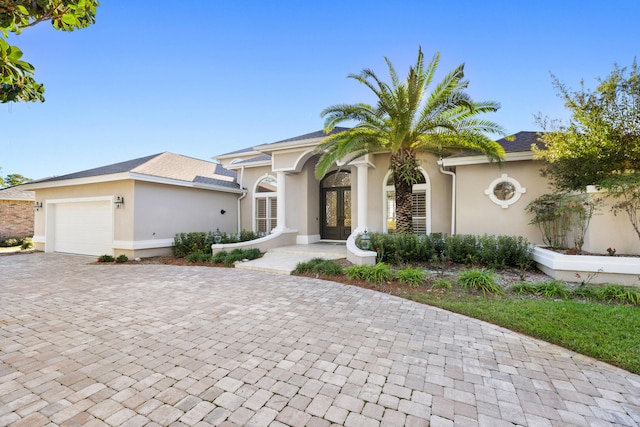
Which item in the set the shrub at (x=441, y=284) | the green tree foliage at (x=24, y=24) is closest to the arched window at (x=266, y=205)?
the shrub at (x=441, y=284)

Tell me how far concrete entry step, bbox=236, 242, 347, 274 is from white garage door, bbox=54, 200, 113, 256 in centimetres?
671

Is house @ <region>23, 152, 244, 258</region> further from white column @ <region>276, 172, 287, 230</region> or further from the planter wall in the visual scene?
the planter wall

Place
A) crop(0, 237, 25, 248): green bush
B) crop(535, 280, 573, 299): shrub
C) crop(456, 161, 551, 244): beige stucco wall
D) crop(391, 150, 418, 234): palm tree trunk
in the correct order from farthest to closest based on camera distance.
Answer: crop(0, 237, 25, 248): green bush, crop(456, 161, 551, 244): beige stucco wall, crop(391, 150, 418, 234): palm tree trunk, crop(535, 280, 573, 299): shrub

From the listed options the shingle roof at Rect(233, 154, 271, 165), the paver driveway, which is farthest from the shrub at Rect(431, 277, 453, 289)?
the shingle roof at Rect(233, 154, 271, 165)

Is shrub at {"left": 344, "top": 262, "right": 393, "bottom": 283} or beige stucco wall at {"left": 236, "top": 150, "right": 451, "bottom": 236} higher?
beige stucco wall at {"left": 236, "top": 150, "right": 451, "bottom": 236}

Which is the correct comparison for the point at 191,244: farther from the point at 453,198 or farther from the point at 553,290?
the point at 553,290

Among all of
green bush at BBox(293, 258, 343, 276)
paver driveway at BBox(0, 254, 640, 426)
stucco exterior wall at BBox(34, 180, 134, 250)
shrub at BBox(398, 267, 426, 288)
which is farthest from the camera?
stucco exterior wall at BBox(34, 180, 134, 250)

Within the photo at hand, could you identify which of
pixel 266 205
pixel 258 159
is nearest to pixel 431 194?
pixel 266 205

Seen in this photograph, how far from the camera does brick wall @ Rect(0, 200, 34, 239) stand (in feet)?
57.3

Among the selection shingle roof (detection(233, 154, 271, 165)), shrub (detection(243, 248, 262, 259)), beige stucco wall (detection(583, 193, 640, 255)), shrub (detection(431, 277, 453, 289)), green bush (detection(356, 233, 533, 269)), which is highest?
shingle roof (detection(233, 154, 271, 165))

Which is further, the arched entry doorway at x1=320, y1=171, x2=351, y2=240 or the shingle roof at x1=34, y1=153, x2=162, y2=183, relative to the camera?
the arched entry doorway at x1=320, y1=171, x2=351, y2=240

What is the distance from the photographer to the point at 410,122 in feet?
27.6

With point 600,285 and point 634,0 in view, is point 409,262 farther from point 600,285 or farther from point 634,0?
point 634,0

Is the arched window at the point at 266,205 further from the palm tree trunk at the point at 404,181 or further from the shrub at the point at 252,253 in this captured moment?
the palm tree trunk at the point at 404,181
